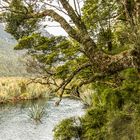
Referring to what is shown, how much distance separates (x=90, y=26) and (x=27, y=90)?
765 inches

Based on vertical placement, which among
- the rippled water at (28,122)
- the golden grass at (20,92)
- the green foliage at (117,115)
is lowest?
the rippled water at (28,122)

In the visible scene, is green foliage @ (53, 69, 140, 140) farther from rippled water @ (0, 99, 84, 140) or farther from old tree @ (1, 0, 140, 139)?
rippled water @ (0, 99, 84, 140)

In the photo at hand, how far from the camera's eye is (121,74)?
1413 cm

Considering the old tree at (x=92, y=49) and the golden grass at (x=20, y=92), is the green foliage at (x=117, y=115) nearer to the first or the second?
the old tree at (x=92, y=49)

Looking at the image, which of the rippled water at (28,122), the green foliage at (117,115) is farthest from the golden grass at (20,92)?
the green foliage at (117,115)

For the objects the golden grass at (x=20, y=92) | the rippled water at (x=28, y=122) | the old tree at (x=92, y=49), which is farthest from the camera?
the golden grass at (x=20, y=92)

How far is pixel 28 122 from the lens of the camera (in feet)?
74.1

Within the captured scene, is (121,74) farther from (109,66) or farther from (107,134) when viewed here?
(109,66)

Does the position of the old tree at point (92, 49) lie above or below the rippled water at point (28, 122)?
above

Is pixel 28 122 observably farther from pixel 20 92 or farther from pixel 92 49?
pixel 20 92

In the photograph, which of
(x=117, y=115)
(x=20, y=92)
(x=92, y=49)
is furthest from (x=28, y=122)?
(x=20, y=92)

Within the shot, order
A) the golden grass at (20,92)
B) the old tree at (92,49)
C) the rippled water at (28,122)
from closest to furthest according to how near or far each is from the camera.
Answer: the old tree at (92,49) → the rippled water at (28,122) → the golden grass at (20,92)

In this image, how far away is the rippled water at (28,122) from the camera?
1911 cm

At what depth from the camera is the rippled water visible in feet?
62.7
